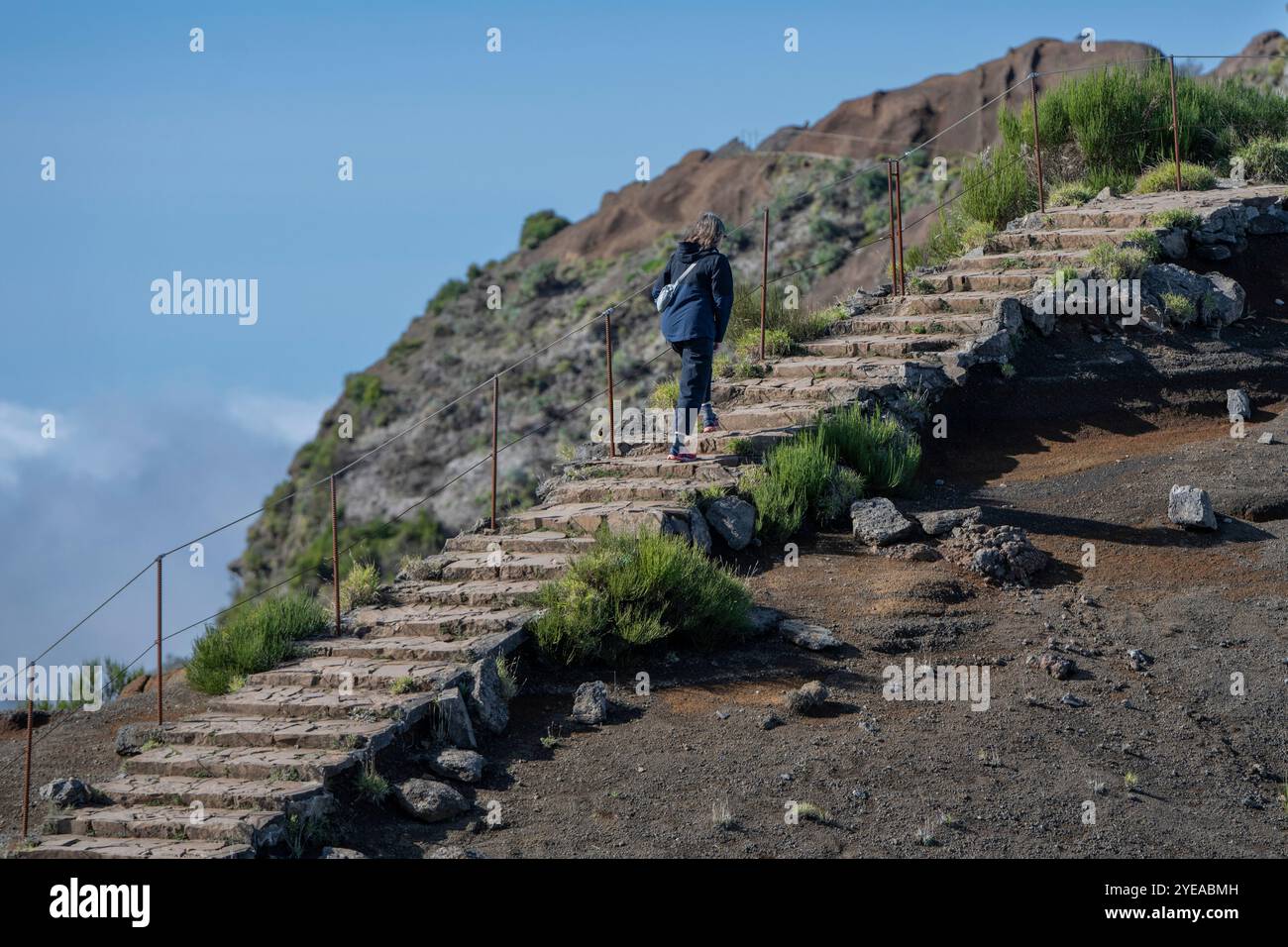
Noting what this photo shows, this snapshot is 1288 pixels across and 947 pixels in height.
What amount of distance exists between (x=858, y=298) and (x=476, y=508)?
33.8 m

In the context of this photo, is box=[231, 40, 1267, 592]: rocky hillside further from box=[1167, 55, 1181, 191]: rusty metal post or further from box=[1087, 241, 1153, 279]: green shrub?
box=[1087, 241, 1153, 279]: green shrub

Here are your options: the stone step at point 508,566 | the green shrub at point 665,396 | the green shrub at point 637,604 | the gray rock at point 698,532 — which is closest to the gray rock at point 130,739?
the stone step at point 508,566

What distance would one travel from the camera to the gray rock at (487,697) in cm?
935

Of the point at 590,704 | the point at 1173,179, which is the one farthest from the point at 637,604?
the point at 1173,179

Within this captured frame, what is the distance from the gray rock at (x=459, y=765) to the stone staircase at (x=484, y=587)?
0.31 metres

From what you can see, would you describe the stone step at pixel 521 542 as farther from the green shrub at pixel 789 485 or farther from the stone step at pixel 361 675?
the stone step at pixel 361 675

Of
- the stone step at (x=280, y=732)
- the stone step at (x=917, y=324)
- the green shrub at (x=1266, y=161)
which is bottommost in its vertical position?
the stone step at (x=280, y=732)

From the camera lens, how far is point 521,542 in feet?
37.4

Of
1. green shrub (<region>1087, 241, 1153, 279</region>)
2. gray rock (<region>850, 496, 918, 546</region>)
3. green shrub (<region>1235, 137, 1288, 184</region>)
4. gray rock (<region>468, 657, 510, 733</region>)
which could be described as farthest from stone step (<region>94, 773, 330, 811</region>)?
green shrub (<region>1235, 137, 1288, 184</region>)

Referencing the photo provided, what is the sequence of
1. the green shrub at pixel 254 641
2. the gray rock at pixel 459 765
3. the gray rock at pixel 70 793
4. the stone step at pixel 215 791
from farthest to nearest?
the green shrub at pixel 254 641
the gray rock at pixel 459 765
the gray rock at pixel 70 793
the stone step at pixel 215 791

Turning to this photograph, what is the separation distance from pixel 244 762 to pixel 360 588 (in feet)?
8.90

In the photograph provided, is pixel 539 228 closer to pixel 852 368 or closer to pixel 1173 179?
pixel 1173 179
